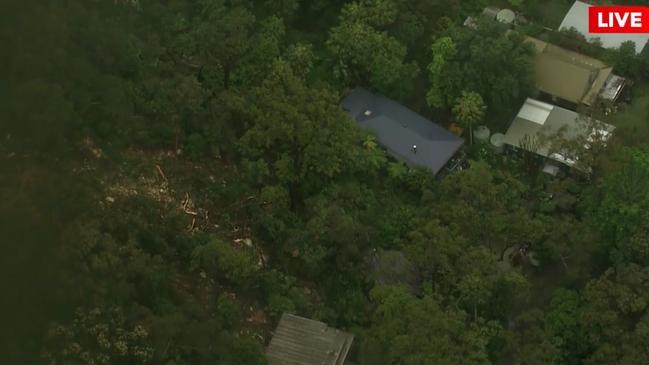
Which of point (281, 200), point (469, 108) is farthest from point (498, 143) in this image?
point (281, 200)

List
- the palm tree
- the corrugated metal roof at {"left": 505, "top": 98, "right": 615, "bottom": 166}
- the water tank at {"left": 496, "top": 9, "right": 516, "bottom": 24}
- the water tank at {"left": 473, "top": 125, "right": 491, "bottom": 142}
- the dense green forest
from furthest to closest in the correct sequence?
the water tank at {"left": 496, "top": 9, "right": 516, "bottom": 24} → the water tank at {"left": 473, "top": 125, "right": 491, "bottom": 142} → the palm tree → the corrugated metal roof at {"left": 505, "top": 98, "right": 615, "bottom": 166} → the dense green forest

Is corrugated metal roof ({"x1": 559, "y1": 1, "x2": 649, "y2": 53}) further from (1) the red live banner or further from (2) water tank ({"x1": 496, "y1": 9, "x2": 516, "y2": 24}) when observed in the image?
(2) water tank ({"x1": 496, "y1": 9, "x2": 516, "y2": 24})

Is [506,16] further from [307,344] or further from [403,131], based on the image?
[307,344]

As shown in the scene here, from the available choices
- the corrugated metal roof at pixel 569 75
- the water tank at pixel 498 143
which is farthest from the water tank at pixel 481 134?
the corrugated metal roof at pixel 569 75

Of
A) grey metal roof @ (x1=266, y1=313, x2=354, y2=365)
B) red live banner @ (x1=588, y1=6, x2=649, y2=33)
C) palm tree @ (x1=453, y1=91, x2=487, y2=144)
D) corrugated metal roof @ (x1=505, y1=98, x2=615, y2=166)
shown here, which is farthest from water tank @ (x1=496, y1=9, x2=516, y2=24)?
grey metal roof @ (x1=266, y1=313, x2=354, y2=365)

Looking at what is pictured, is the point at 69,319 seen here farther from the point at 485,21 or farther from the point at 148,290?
the point at 485,21
